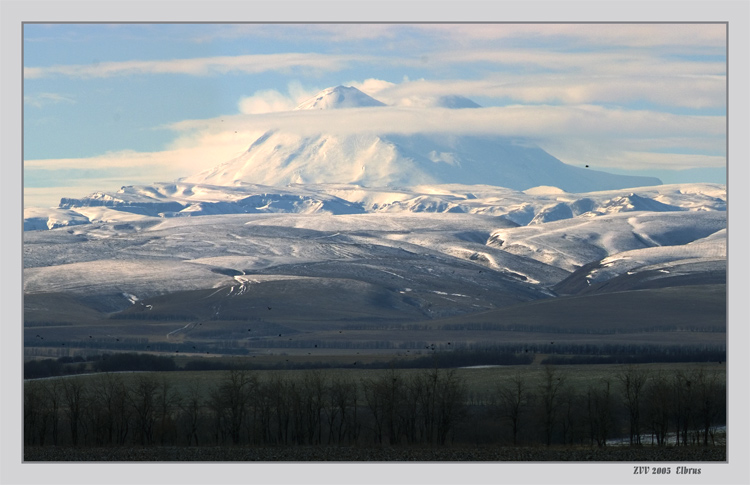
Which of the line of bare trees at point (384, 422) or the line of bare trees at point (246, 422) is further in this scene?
the line of bare trees at point (246, 422)

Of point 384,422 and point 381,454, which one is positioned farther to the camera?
point 384,422

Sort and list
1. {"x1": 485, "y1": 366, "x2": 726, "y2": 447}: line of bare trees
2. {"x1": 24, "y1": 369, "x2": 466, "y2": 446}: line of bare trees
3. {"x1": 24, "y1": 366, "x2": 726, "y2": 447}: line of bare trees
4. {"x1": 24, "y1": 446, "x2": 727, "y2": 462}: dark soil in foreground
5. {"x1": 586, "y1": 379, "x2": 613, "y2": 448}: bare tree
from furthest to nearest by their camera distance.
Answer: {"x1": 24, "y1": 369, "x2": 466, "y2": 446}: line of bare trees, {"x1": 24, "y1": 366, "x2": 726, "y2": 447}: line of bare trees, {"x1": 485, "y1": 366, "x2": 726, "y2": 447}: line of bare trees, {"x1": 586, "y1": 379, "x2": 613, "y2": 448}: bare tree, {"x1": 24, "y1": 446, "x2": 727, "y2": 462}: dark soil in foreground

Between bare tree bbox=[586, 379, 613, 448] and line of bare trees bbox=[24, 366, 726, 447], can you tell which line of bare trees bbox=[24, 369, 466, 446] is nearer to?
line of bare trees bbox=[24, 366, 726, 447]

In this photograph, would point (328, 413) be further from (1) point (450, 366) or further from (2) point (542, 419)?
(1) point (450, 366)

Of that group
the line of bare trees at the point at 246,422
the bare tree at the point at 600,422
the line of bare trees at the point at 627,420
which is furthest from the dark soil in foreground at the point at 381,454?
the line of bare trees at the point at 246,422

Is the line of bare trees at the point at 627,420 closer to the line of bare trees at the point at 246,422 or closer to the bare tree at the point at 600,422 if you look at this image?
the bare tree at the point at 600,422

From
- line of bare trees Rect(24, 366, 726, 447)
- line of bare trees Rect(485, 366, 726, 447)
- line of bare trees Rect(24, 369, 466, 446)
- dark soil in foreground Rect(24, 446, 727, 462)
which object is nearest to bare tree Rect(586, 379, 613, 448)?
line of bare trees Rect(485, 366, 726, 447)

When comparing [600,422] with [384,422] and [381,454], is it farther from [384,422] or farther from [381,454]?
[381,454]

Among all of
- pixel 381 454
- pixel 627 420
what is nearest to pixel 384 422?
pixel 627 420

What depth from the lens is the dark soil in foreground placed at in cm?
7262

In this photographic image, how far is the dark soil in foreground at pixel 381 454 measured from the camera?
7262cm

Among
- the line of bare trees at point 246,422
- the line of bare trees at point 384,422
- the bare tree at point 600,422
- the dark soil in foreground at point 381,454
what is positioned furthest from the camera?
the line of bare trees at point 246,422

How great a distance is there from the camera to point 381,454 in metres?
75.4
